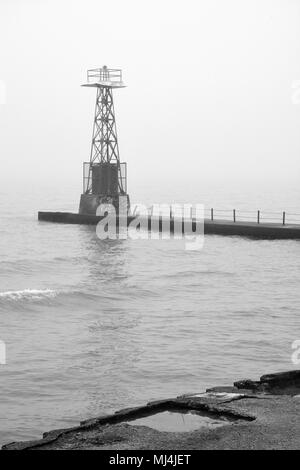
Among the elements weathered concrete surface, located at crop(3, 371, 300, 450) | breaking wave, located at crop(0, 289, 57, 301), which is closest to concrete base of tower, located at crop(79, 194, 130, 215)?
breaking wave, located at crop(0, 289, 57, 301)

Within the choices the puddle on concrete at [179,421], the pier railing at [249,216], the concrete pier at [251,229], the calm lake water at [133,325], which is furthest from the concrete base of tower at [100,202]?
the puddle on concrete at [179,421]

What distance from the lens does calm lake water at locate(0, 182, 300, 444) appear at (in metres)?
19.3

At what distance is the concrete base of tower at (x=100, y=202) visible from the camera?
6313 centimetres

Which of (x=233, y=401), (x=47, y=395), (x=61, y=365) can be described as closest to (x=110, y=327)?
(x=61, y=365)

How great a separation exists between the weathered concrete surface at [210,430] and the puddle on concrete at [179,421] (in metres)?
0.17

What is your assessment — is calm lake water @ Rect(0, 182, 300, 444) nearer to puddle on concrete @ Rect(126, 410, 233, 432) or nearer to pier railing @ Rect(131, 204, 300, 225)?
puddle on concrete @ Rect(126, 410, 233, 432)

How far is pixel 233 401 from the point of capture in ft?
49.1

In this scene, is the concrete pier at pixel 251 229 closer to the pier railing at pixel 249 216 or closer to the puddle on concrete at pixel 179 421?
the pier railing at pixel 249 216

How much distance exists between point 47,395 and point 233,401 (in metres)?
5.48

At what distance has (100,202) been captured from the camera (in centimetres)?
6362

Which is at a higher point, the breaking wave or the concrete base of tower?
the concrete base of tower

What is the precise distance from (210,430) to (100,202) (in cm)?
5087

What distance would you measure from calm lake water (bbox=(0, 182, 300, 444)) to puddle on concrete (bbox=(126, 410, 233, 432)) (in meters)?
3.22
